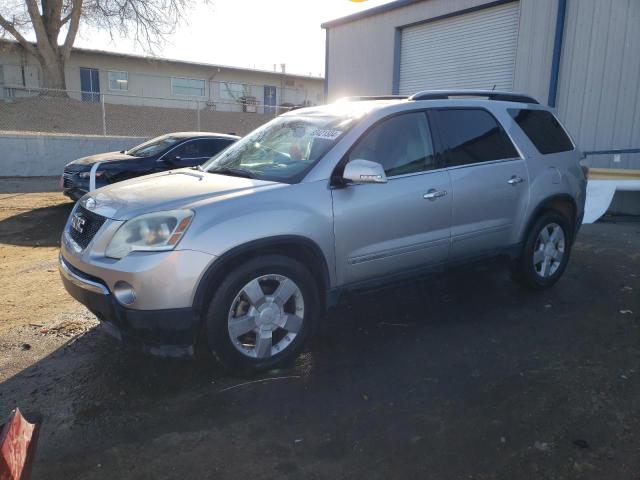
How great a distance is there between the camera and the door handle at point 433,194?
4.07 m

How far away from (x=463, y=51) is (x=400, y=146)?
10019 mm

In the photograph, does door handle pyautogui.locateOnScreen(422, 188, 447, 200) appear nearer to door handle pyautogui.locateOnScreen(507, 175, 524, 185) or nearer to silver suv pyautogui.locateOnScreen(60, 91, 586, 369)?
silver suv pyautogui.locateOnScreen(60, 91, 586, 369)

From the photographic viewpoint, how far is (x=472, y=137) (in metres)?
4.56

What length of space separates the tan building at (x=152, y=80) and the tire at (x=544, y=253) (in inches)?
958

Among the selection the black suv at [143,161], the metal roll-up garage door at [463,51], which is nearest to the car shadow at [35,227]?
the black suv at [143,161]

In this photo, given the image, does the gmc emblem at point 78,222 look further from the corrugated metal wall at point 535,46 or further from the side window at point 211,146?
the corrugated metal wall at point 535,46

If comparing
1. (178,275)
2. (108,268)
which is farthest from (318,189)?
(108,268)

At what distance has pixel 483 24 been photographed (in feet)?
40.3

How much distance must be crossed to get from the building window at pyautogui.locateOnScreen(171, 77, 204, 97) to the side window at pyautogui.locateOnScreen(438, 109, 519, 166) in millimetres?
31271

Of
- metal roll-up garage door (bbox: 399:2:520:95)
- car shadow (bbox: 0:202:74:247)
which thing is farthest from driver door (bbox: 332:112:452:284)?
metal roll-up garage door (bbox: 399:2:520:95)

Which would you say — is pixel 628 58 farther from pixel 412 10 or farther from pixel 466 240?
pixel 466 240

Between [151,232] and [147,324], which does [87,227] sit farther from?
[147,324]

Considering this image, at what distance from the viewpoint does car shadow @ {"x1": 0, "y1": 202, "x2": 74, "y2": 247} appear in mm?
7344

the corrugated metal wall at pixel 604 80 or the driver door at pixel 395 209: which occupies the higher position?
the corrugated metal wall at pixel 604 80
